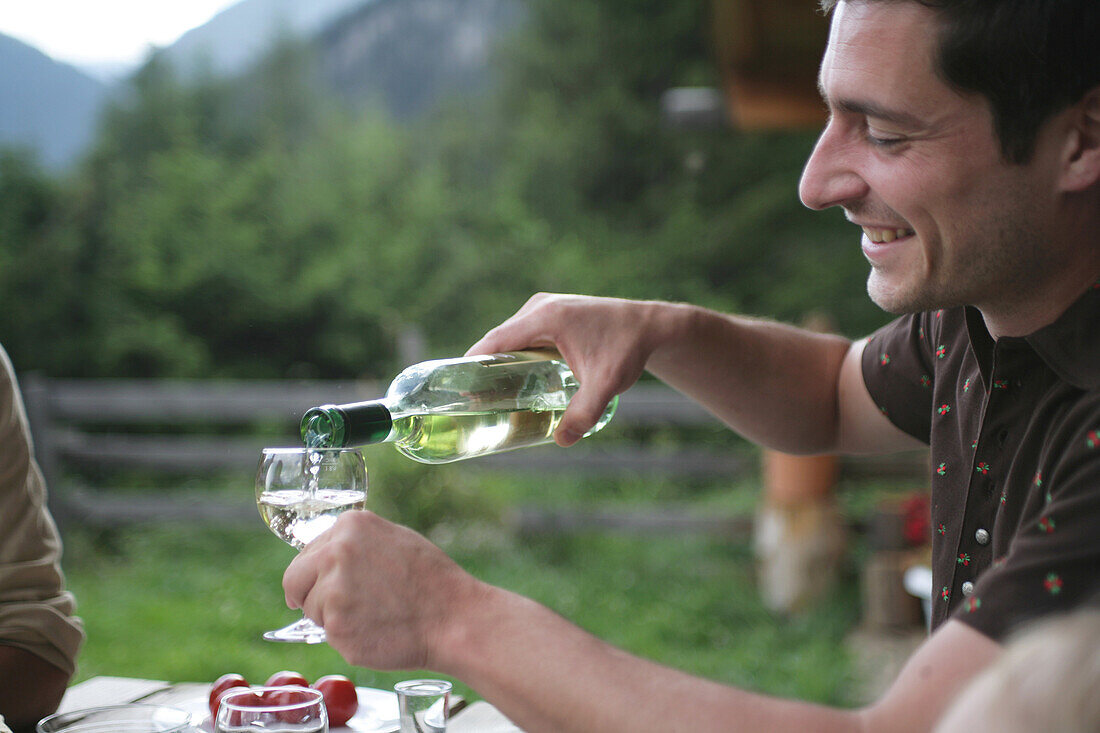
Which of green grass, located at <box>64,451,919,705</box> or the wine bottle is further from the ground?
the wine bottle

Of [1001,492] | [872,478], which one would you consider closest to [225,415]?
[872,478]

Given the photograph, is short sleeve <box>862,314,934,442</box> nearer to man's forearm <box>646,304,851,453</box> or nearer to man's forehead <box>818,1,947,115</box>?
man's forearm <box>646,304,851,453</box>

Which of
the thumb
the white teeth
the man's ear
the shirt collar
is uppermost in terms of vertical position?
the man's ear

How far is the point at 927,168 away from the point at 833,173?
0.38 feet

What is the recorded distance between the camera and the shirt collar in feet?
3.28

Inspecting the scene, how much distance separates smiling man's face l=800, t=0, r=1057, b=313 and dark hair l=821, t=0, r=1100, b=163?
0.06 ft

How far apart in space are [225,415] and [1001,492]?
16.2ft

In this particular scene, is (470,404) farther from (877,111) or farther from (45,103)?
(45,103)

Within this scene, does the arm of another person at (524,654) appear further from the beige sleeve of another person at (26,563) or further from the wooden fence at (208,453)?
the wooden fence at (208,453)

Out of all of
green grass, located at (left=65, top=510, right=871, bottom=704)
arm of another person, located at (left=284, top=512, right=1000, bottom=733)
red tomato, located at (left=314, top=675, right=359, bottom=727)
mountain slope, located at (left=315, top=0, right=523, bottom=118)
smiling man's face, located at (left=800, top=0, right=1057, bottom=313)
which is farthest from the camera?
mountain slope, located at (left=315, top=0, right=523, bottom=118)

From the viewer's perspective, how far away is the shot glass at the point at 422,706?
3.44 feet

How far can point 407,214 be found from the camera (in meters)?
9.74

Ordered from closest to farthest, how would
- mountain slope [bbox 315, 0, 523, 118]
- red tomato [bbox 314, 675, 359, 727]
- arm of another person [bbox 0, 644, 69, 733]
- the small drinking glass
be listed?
the small drinking glass
red tomato [bbox 314, 675, 359, 727]
arm of another person [bbox 0, 644, 69, 733]
mountain slope [bbox 315, 0, 523, 118]

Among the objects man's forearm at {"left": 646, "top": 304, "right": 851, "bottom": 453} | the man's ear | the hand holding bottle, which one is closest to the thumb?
the hand holding bottle
